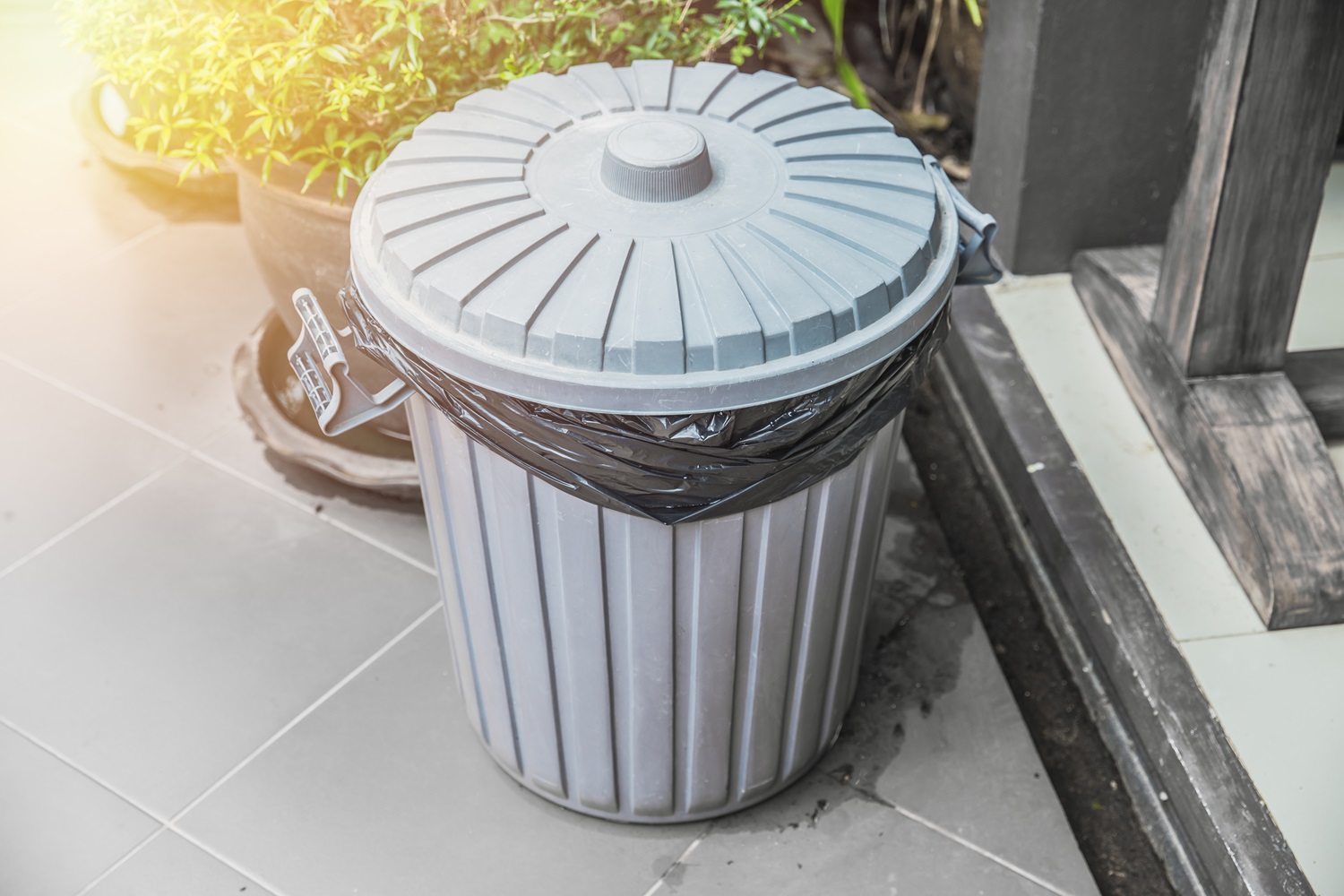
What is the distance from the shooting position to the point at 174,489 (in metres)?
2.56

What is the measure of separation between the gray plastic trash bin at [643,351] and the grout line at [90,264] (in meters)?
1.64

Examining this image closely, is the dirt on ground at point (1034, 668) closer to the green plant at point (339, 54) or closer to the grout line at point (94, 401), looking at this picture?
the green plant at point (339, 54)

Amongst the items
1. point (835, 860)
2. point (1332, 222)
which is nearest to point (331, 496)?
point (835, 860)

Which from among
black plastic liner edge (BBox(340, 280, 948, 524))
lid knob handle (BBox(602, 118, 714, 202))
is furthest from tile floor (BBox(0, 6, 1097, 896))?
lid knob handle (BBox(602, 118, 714, 202))

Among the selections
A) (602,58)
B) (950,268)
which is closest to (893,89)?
(602,58)

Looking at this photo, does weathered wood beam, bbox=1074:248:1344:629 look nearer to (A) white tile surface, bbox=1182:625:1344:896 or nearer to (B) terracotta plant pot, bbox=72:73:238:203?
(A) white tile surface, bbox=1182:625:1344:896

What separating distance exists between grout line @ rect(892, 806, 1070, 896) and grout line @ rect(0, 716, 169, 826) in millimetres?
1223

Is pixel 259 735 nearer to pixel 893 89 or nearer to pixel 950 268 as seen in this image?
pixel 950 268

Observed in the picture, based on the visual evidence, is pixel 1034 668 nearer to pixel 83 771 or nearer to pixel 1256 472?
pixel 1256 472

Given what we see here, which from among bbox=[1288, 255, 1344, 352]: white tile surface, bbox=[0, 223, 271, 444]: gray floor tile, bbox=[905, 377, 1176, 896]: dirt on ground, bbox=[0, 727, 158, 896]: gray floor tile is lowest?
bbox=[905, 377, 1176, 896]: dirt on ground

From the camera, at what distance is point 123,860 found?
1943mm

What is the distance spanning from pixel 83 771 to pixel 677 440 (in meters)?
1.32

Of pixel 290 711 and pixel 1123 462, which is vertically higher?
pixel 1123 462

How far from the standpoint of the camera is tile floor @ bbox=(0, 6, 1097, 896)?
1943 mm
